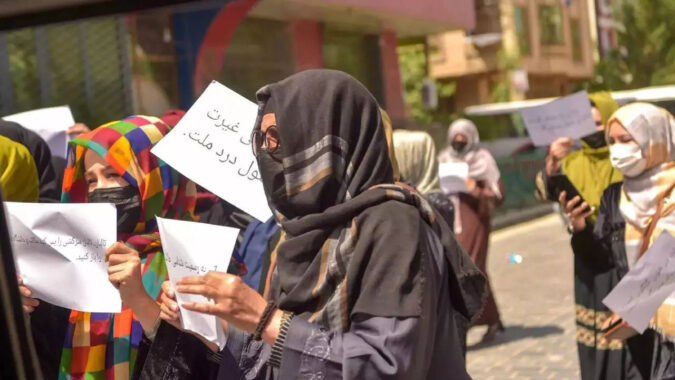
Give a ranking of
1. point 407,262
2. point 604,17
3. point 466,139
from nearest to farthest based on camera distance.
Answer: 1. point 407,262
2. point 466,139
3. point 604,17

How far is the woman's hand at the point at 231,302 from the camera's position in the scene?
7.20 feet

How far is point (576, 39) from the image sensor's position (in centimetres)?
4238

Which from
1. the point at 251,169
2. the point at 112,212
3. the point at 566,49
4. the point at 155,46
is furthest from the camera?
the point at 566,49

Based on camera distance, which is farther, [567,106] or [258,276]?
[567,106]

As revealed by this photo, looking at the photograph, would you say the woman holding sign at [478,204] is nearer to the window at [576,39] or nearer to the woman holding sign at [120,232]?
the woman holding sign at [120,232]

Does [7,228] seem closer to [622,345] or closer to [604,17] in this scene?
[622,345]

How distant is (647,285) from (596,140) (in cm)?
208

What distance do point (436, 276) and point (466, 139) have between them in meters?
6.77

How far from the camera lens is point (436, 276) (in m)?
2.26

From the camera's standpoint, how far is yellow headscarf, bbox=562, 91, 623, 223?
5.36 m

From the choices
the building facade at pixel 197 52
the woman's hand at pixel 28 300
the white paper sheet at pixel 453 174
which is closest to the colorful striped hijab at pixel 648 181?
the woman's hand at pixel 28 300

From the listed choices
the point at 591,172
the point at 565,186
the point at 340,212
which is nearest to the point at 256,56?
the point at 591,172

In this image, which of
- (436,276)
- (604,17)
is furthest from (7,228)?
(604,17)

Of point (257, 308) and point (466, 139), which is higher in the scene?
point (257, 308)
